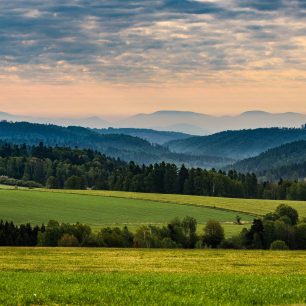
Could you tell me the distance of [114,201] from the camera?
150250 mm

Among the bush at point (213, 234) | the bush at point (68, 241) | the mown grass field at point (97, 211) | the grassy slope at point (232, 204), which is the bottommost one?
the bush at point (68, 241)

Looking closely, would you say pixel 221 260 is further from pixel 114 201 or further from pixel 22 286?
pixel 114 201

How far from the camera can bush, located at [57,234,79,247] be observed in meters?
86.8

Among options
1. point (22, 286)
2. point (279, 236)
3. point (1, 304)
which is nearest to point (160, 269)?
point (22, 286)

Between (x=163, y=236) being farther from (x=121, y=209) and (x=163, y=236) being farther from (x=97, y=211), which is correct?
(x=121, y=209)

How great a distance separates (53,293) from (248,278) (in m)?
12.6

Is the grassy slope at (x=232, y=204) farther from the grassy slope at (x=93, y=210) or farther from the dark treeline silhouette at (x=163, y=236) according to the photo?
the dark treeline silhouette at (x=163, y=236)

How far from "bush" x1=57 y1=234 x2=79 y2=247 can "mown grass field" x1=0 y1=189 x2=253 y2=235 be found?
18.7 meters

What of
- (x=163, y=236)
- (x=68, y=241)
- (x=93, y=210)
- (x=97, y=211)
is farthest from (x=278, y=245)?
(x=93, y=210)

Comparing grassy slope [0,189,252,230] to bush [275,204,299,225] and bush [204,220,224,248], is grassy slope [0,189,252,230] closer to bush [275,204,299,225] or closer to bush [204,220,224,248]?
bush [275,204,299,225]

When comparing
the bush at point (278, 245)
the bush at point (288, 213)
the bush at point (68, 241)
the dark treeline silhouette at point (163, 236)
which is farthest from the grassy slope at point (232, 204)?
the bush at point (68, 241)

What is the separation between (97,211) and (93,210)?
145 centimetres

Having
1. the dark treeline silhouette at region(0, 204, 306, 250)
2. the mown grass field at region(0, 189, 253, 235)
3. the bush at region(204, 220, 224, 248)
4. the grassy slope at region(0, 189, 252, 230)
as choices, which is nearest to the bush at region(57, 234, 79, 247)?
the dark treeline silhouette at region(0, 204, 306, 250)

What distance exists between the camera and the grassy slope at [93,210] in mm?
116075
